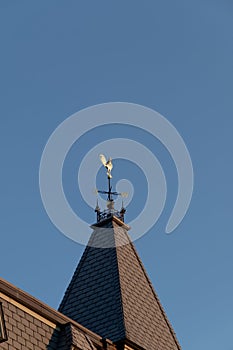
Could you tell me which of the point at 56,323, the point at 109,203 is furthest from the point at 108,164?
the point at 56,323

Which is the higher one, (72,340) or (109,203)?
(109,203)

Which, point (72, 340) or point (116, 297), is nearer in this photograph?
point (72, 340)

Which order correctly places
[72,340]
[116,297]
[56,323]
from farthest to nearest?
1. [116,297]
2. [56,323]
3. [72,340]

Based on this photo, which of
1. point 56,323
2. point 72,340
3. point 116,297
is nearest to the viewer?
point 72,340

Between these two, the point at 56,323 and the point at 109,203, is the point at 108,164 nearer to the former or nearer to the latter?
the point at 109,203

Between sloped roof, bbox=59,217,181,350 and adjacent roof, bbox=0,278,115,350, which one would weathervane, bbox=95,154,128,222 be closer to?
sloped roof, bbox=59,217,181,350

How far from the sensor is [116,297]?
56.9m

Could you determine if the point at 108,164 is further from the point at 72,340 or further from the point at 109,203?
the point at 72,340

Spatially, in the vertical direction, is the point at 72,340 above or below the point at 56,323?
below

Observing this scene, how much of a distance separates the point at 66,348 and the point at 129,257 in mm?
15427

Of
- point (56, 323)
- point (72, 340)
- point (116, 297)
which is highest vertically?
point (116, 297)

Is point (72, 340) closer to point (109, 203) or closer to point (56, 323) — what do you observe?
point (56, 323)

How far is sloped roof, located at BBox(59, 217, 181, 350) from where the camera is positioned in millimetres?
55219

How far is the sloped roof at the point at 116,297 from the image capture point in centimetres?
5522
